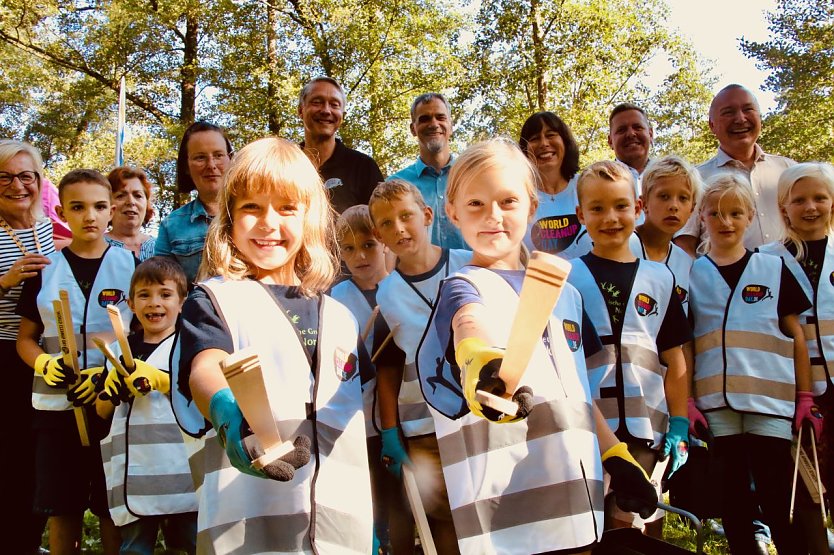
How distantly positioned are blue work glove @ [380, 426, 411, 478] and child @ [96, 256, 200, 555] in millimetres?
926

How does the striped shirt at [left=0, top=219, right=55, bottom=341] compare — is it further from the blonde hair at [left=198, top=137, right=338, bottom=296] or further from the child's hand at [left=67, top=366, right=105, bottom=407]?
the blonde hair at [left=198, top=137, right=338, bottom=296]

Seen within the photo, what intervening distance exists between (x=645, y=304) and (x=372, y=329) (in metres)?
1.23

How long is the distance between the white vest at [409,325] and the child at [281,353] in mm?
789

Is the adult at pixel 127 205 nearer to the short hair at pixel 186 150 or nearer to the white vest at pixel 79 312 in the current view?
the short hair at pixel 186 150

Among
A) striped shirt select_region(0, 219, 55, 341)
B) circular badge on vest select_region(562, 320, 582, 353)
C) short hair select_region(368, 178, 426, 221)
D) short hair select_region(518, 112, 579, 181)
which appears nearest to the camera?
circular badge on vest select_region(562, 320, 582, 353)

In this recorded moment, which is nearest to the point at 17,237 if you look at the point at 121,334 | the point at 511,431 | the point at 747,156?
the point at 121,334

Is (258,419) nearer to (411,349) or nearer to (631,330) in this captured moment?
(411,349)

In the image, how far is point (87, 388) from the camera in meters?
3.44

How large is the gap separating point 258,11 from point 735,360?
15.8 metres

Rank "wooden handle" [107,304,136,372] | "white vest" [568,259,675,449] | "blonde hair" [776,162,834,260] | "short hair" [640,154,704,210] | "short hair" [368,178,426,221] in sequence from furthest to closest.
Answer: "blonde hair" [776,162,834,260], "short hair" [640,154,704,210], "short hair" [368,178,426,221], "white vest" [568,259,675,449], "wooden handle" [107,304,136,372]

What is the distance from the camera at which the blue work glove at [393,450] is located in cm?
301

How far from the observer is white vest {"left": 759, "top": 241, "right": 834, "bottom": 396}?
3.70 metres

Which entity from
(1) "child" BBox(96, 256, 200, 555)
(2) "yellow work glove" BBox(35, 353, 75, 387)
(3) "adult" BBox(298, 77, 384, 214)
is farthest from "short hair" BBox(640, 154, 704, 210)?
(2) "yellow work glove" BBox(35, 353, 75, 387)

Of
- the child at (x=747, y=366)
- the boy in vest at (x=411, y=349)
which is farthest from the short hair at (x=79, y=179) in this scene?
the child at (x=747, y=366)
